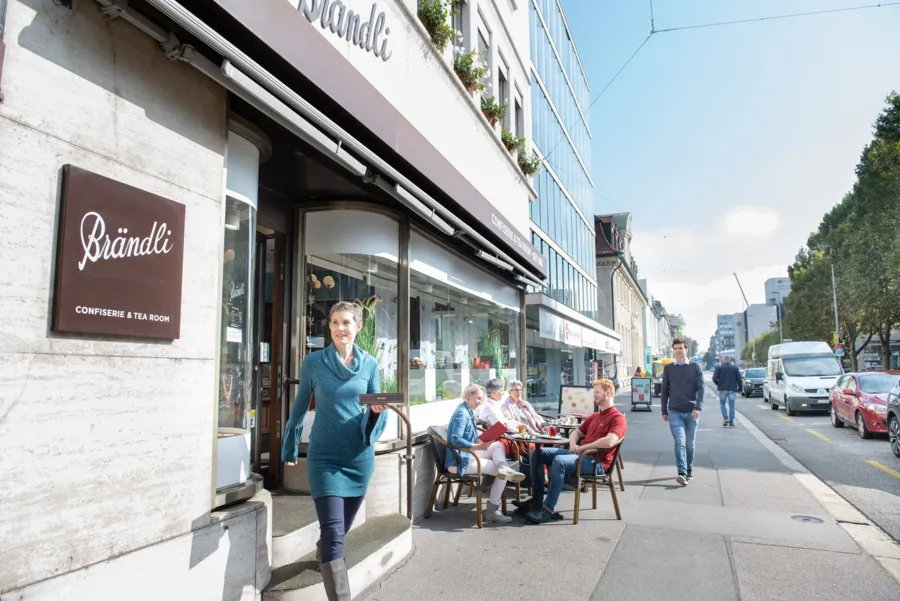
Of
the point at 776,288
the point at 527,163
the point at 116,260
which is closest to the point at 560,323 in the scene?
the point at 527,163

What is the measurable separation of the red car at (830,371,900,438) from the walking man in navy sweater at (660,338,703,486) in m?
6.69

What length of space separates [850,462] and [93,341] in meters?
10.8

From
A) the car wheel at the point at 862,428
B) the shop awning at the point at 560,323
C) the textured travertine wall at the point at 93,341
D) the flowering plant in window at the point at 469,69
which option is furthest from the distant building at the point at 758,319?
the textured travertine wall at the point at 93,341

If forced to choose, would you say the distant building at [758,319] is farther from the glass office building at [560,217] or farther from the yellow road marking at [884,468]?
the yellow road marking at [884,468]

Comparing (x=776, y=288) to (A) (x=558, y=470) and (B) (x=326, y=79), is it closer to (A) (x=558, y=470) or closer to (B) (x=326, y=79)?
(A) (x=558, y=470)

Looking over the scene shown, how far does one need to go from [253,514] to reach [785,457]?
9547 mm

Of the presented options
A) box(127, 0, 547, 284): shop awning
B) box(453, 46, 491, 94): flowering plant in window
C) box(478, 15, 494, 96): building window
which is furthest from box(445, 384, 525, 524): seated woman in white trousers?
box(478, 15, 494, 96): building window

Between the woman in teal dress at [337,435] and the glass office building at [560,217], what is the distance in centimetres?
1160

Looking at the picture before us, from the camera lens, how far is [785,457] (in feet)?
33.7

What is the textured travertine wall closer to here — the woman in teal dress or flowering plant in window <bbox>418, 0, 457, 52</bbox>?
the woman in teal dress

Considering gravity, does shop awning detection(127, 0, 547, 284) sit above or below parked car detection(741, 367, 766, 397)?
above

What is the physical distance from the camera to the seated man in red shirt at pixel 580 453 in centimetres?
598

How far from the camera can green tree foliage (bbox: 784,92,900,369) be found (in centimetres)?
2278

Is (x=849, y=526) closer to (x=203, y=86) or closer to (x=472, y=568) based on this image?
(x=472, y=568)
